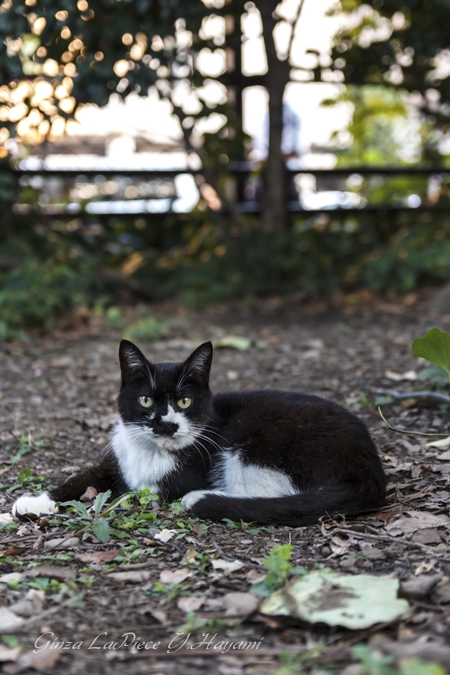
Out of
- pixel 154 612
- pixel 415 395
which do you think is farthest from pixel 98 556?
pixel 415 395

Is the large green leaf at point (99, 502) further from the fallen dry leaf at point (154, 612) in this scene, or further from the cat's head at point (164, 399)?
the fallen dry leaf at point (154, 612)

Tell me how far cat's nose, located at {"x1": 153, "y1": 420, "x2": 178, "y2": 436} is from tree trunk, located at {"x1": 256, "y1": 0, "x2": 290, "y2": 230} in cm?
509

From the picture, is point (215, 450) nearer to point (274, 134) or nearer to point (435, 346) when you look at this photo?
point (435, 346)

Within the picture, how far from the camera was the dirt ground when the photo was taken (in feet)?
6.05

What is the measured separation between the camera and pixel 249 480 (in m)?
2.98

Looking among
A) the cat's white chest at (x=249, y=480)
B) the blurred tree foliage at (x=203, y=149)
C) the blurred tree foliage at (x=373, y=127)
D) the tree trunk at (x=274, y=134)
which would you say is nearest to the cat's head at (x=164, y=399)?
the cat's white chest at (x=249, y=480)

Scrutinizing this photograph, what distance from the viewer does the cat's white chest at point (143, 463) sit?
2.98 metres

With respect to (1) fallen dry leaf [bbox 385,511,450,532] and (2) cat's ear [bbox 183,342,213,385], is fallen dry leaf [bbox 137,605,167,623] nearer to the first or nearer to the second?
(1) fallen dry leaf [bbox 385,511,450,532]

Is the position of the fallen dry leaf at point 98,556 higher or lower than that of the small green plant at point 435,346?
lower

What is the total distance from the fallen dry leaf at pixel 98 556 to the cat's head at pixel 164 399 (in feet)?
1.91

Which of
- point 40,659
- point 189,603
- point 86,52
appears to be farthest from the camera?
point 86,52

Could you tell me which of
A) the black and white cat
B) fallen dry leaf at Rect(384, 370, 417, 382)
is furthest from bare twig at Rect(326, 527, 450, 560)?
fallen dry leaf at Rect(384, 370, 417, 382)

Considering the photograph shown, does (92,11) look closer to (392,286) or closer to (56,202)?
(56,202)

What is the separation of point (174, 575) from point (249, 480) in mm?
739
